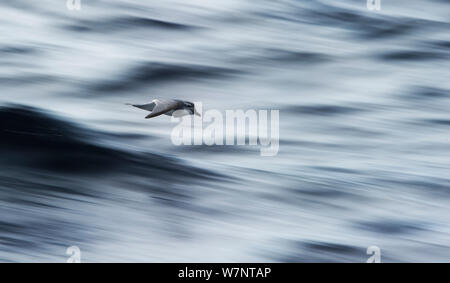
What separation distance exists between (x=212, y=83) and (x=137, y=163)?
204 cm

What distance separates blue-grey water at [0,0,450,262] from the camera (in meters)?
4.68

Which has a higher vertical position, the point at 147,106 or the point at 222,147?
the point at 147,106

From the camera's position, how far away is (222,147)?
5957mm

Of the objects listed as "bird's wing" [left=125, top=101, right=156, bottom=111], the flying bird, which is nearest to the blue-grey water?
"bird's wing" [left=125, top=101, right=156, bottom=111]

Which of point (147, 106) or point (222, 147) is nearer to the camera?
point (222, 147)

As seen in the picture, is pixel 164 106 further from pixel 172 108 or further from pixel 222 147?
pixel 222 147

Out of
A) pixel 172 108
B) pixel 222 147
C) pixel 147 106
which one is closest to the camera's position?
pixel 172 108

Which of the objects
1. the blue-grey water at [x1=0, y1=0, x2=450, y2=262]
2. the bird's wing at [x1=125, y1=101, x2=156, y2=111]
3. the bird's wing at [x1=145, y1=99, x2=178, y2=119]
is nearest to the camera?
the blue-grey water at [x1=0, y1=0, x2=450, y2=262]

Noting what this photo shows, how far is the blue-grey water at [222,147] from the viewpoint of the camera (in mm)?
4680

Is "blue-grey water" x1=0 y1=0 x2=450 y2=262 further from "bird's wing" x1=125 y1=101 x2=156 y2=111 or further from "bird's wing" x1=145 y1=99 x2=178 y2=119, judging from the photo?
"bird's wing" x1=145 y1=99 x2=178 y2=119

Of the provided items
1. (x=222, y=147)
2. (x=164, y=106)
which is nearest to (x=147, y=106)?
(x=222, y=147)

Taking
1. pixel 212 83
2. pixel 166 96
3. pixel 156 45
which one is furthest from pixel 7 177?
pixel 156 45

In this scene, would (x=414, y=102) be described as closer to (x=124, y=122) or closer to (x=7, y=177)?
(x=124, y=122)
